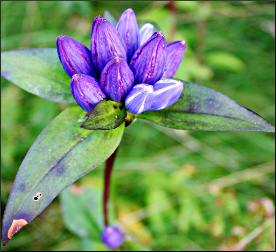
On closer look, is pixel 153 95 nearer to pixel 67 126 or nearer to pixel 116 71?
pixel 116 71

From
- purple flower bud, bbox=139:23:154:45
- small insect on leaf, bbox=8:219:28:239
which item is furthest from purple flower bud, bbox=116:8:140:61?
small insect on leaf, bbox=8:219:28:239

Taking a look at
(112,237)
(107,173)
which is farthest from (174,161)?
(107,173)

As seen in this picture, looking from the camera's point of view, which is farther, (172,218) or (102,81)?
(172,218)

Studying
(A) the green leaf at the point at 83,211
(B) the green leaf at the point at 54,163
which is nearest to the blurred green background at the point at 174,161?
(A) the green leaf at the point at 83,211

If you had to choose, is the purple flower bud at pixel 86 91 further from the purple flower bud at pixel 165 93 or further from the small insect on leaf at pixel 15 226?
the small insect on leaf at pixel 15 226

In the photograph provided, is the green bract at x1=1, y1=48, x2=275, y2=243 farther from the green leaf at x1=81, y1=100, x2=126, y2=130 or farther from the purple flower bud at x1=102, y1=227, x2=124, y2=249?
the purple flower bud at x1=102, y1=227, x2=124, y2=249

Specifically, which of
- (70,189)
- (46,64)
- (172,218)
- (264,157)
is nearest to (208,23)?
(264,157)

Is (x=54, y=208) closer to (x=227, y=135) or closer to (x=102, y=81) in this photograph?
(x=227, y=135)
